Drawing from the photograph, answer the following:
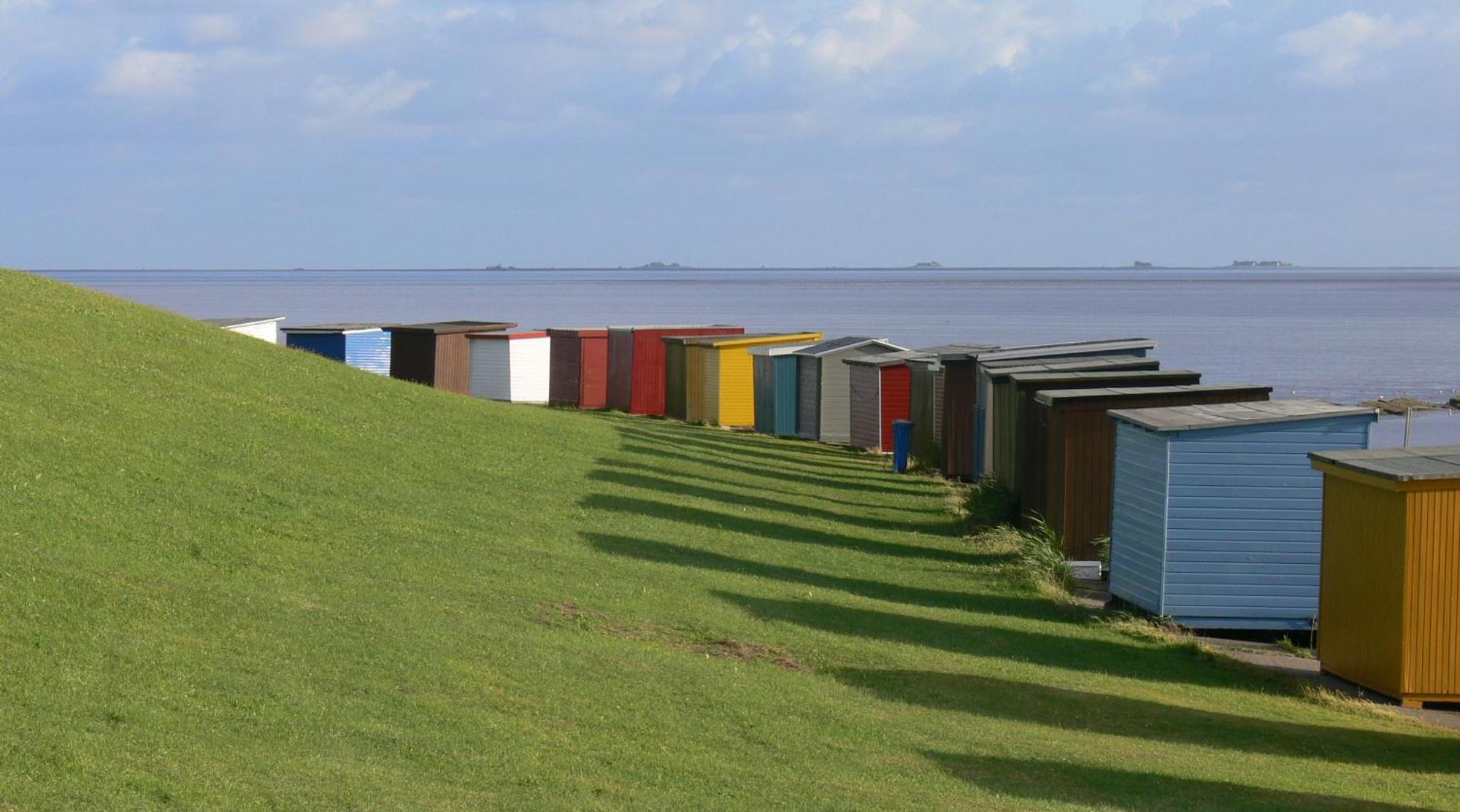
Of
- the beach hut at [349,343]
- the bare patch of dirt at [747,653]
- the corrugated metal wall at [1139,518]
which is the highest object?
the beach hut at [349,343]

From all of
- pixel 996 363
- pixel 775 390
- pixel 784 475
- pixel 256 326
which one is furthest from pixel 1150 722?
pixel 256 326

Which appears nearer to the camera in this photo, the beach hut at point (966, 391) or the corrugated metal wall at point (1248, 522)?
the corrugated metal wall at point (1248, 522)

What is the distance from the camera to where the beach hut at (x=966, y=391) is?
2992cm

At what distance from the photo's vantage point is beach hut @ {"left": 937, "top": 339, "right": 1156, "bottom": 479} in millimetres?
29922

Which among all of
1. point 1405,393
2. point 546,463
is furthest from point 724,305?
point 546,463

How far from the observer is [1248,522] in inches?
670

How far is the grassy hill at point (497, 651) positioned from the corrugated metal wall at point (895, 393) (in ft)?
45.9

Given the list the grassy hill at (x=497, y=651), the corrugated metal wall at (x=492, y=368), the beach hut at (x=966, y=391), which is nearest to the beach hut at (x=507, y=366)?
the corrugated metal wall at (x=492, y=368)

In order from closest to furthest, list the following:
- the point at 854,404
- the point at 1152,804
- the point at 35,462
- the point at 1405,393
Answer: the point at 1152,804
the point at 35,462
the point at 854,404
the point at 1405,393

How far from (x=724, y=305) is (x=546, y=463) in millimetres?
147951

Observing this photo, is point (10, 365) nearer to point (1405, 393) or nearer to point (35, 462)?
point (35, 462)

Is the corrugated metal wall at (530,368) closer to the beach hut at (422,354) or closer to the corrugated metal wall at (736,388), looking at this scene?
the beach hut at (422,354)

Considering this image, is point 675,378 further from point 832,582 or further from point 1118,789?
point 1118,789

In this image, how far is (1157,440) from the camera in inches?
676
